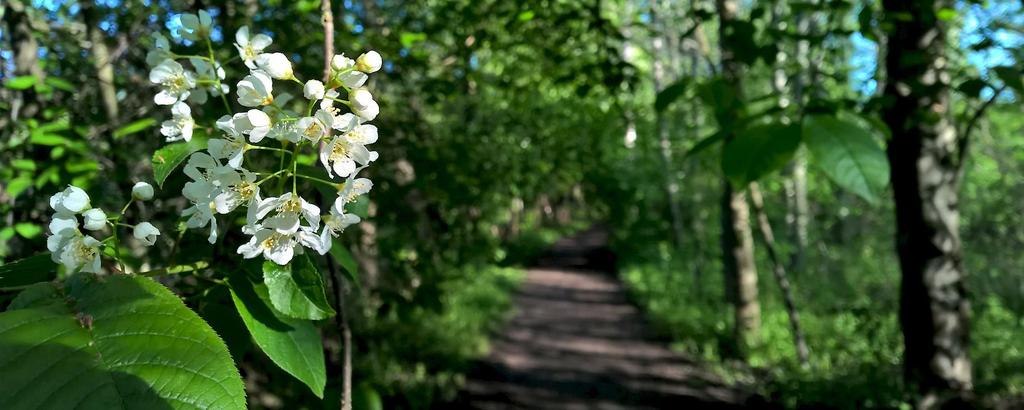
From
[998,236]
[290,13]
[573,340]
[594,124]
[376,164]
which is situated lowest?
[573,340]

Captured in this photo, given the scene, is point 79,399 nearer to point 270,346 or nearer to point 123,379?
point 123,379

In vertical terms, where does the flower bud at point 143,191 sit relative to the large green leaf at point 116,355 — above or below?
above

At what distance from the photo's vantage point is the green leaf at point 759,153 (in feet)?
4.29

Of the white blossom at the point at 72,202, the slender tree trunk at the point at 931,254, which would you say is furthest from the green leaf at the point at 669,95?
the slender tree trunk at the point at 931,254

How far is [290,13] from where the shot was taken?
4.01 m

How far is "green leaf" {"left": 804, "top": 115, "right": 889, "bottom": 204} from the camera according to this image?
3.89 feet

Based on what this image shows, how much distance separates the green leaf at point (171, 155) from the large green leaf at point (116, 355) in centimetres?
30

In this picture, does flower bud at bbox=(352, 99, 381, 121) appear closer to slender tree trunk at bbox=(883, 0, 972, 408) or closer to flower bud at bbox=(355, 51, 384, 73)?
flower bud at bbox=(355, 51, 384, 73)

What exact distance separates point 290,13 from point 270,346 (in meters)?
3.44

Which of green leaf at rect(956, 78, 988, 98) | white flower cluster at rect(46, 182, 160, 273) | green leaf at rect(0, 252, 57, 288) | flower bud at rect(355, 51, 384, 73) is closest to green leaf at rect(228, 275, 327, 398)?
white flower cluster at rect(46, 182, 160, 273)

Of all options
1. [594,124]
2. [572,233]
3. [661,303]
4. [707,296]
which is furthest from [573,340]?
[572,233]

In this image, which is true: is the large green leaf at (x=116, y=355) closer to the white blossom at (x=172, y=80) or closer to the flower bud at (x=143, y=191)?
the flower bud at (x=143, y=191)

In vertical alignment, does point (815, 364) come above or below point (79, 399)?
below

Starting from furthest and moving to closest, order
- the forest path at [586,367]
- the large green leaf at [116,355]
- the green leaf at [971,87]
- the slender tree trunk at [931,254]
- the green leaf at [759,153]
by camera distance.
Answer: the forest path at [586,367], the slender tree trunk at [931,254], the green leaf at [971,87], the green leaf at [759,153], the large green leaf at [116,355]
